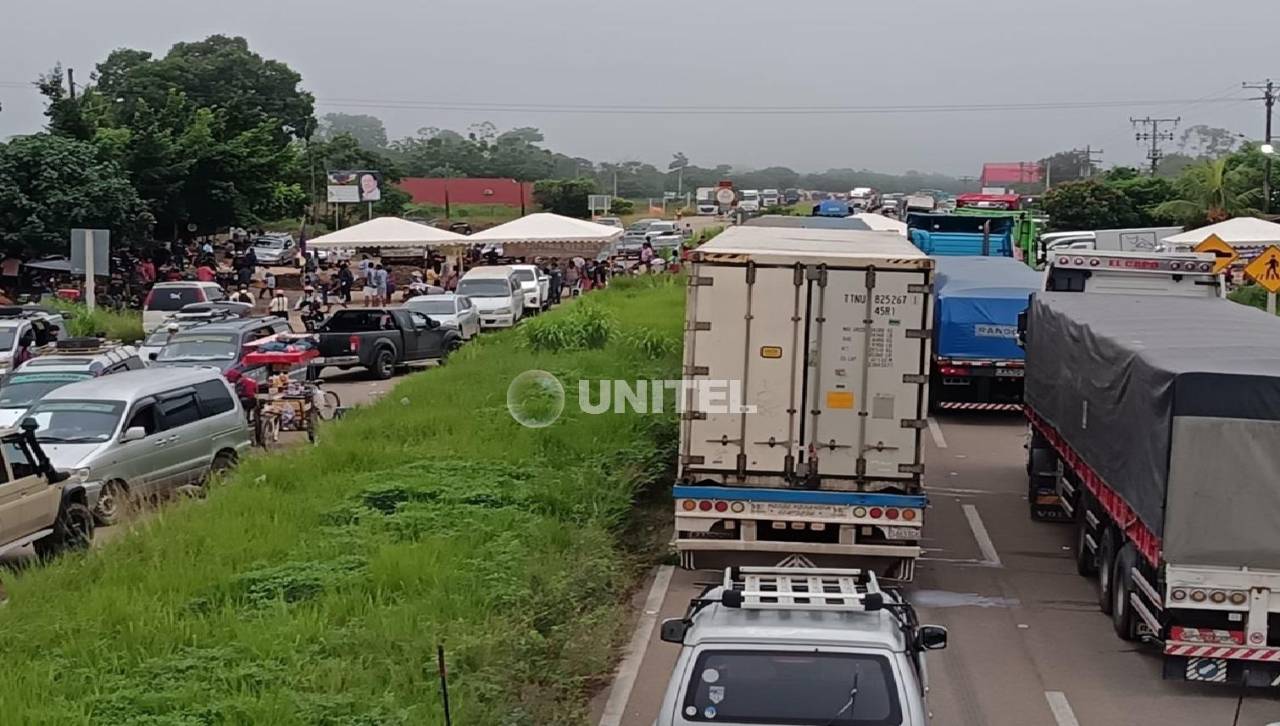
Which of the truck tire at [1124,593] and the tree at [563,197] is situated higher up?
the tree at [563,197]

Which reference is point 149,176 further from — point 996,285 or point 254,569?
point 254,569

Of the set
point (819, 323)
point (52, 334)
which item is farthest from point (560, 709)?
point (52, 334)

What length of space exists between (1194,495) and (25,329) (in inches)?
865

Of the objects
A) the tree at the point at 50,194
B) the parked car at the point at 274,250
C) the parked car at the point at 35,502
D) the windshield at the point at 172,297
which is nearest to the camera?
the parked car at the point at 35,502

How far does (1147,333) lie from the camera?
40.3 ft

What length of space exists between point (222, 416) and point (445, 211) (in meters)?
74.8

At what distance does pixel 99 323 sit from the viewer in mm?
32844

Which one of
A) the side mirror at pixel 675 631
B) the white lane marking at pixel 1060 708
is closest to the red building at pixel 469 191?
the white lane marking at pixel 1060 708

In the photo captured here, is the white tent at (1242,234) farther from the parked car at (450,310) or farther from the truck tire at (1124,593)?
the truck tire at (1124,593)

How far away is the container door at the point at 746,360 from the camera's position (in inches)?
494

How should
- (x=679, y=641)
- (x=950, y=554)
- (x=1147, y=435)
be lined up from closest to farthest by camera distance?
1. (x=679, y=641)
2. (x=1147, y=435)
3. (x=950, y=554)

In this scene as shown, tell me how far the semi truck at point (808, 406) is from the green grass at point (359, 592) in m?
1.32

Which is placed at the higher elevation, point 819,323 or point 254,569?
point 819,323

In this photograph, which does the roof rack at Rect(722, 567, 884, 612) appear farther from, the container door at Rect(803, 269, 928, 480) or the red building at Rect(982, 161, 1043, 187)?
the red building at Rect(982, 161, 1043, 187)
